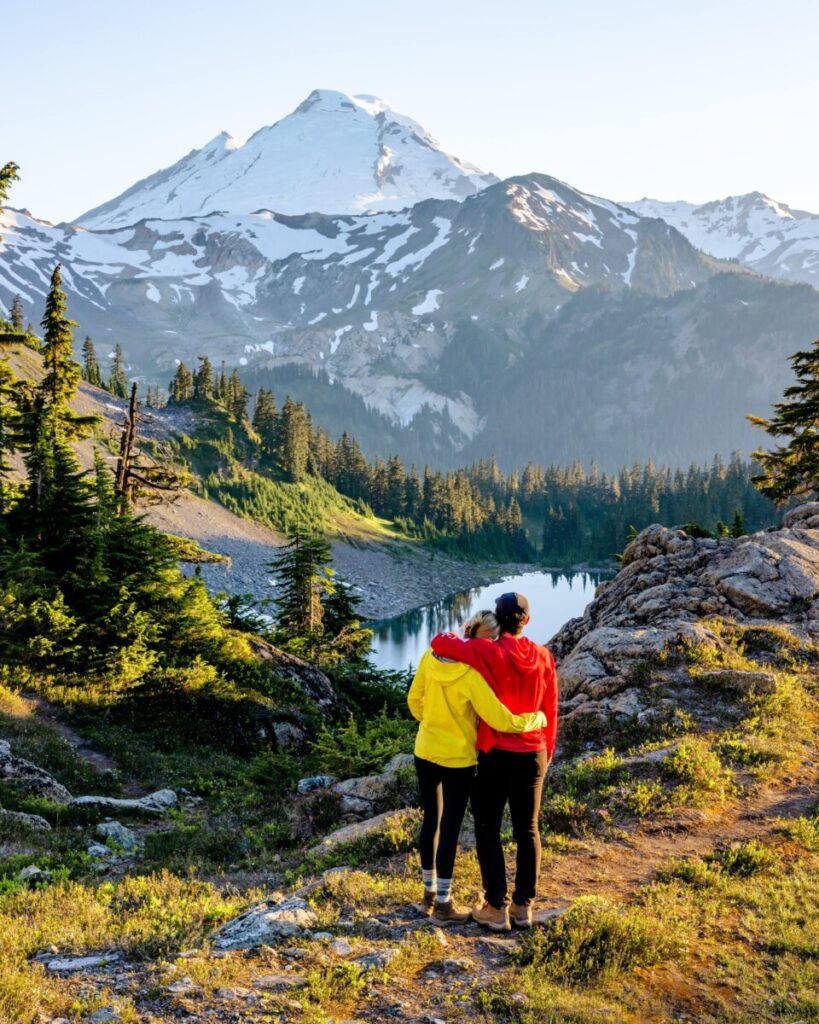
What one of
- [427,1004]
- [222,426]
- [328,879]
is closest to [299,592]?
[328,879]

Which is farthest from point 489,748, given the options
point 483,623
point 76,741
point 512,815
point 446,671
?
point 76,741

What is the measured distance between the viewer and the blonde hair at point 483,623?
688 cm

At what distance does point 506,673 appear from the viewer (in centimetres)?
677

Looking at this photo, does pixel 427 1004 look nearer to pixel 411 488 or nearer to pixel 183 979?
pixel 183 979

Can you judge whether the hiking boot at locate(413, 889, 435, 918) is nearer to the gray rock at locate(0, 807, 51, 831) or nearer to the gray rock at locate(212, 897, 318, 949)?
the gray rock at locate(212, 897, 318, 949)

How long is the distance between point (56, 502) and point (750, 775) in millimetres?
19288

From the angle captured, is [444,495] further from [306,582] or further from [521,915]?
[521,915]

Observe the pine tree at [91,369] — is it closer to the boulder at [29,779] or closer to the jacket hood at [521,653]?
the boulder at [29,779]

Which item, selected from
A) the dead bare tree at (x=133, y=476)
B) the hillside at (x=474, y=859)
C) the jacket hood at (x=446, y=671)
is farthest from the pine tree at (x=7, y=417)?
the jacket hood at (x=446, y=671)

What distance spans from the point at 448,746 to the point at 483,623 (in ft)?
4.03

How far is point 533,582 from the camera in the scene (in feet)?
445

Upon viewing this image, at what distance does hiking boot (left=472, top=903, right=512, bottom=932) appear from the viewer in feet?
22.1

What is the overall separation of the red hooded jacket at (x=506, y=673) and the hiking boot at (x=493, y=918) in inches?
61.7

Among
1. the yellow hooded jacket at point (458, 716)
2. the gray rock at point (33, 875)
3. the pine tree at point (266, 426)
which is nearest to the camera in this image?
the yellow hooded jacket at point (458, 716)
